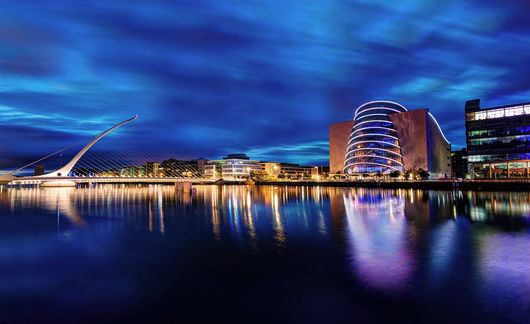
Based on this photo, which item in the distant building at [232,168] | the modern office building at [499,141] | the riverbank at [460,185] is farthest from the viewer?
the distant building at [232,168]

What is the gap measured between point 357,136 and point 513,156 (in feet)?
122

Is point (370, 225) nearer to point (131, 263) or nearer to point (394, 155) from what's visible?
point (131, 263)

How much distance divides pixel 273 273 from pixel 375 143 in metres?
92.8

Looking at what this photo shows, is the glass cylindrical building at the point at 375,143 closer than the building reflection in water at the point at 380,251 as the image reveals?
No

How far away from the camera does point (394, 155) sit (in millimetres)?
96938

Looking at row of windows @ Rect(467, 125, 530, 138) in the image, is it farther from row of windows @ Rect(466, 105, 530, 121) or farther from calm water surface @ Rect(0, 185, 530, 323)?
calm water surface @ Rect(0, 185, 530, 323)

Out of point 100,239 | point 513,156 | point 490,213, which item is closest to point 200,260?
point 100,239

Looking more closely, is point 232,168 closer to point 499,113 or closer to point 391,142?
point 391,142

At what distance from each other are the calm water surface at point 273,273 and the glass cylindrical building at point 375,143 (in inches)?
3111

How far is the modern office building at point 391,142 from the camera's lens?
9594 cm

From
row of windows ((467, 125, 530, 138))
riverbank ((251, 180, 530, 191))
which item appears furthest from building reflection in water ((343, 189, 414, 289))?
row of windows ((467, 125, 530, 138))

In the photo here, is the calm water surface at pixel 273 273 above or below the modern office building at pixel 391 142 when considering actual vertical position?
below

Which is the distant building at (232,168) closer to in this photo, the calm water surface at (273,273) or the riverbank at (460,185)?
the riverbank at (460,185)

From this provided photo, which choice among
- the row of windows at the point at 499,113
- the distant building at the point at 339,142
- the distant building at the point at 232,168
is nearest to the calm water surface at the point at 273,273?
the row of windows at the point at 499,113
